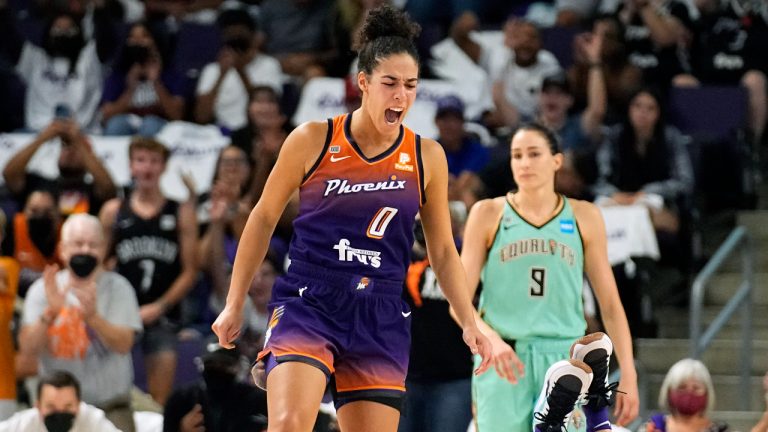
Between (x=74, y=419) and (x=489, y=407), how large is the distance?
8.53 ft

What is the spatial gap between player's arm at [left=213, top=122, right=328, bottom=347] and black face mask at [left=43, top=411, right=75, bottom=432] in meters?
2.97

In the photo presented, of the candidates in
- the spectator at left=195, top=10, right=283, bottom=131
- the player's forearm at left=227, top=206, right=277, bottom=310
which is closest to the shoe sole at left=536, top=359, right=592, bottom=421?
the player's forearm at left=227, top=206, right=277, bottom=310

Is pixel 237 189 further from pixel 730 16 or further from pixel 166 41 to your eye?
pixel 730 16

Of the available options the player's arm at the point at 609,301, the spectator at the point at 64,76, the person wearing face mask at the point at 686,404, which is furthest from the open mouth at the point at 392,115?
the spectator at the point at 64,76

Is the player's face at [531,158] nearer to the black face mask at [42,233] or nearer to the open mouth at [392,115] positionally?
the open mouth at [392,115]

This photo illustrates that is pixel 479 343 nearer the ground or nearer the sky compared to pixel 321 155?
nearer the ground

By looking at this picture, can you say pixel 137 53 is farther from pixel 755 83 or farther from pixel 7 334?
pixel 755 83

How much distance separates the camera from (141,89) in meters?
12.1

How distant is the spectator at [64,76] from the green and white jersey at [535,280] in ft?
21.2

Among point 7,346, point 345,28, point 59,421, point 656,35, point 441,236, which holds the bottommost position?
point 59,421

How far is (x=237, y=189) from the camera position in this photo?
10297 mm

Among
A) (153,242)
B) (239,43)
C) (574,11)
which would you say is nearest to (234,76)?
(239,43)

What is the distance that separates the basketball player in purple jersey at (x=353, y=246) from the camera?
5.30 m

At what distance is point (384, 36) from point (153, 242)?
16.1 feet
